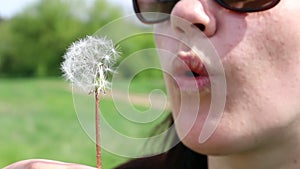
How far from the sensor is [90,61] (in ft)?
3.44

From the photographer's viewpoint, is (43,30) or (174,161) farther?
(43,30)

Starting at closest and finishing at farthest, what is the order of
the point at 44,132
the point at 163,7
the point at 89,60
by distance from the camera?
the point at 89,60 < the point at 163,7 < the point at 44,132

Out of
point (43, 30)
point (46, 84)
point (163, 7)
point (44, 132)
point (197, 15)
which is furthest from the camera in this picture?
point (43, 30)

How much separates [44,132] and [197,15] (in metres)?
8.09

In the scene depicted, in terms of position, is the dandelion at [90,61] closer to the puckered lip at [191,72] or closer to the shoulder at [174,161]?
the puckered lip at [191,72]

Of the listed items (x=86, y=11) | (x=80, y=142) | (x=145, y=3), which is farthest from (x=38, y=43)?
(x=145, y=3)

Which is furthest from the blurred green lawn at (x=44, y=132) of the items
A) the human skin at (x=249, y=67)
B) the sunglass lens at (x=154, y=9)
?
the human skin at (x=249, y=67)

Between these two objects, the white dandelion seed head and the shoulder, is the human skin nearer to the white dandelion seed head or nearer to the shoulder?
the white dandelion seed head

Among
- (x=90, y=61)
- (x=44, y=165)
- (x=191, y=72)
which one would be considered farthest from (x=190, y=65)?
(x=44, y=165)

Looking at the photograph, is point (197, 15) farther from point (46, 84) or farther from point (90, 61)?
point (46, 84)

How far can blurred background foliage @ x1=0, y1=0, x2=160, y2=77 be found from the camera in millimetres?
29469

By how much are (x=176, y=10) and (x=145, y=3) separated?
0.22 meters

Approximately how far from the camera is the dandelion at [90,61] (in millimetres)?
1031

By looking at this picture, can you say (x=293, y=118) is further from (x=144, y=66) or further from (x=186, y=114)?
(x=144, y=66)
